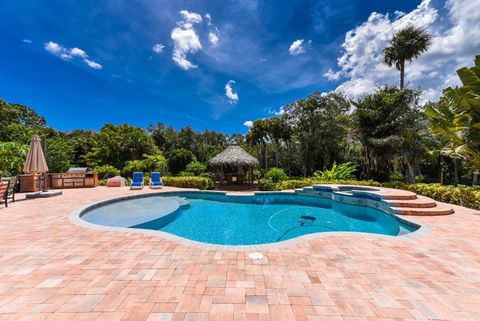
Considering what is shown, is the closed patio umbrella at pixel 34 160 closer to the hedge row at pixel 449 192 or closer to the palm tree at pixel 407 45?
the hedge row at pixel 449 192

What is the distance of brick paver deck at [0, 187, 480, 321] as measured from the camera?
2.26 metres

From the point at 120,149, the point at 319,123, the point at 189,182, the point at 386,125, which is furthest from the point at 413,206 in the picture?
the point at 120,149

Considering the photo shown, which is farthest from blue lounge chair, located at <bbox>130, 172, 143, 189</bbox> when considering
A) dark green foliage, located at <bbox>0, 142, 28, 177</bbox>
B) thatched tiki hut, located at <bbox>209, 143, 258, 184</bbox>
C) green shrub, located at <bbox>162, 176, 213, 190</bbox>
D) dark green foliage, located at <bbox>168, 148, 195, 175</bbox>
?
dark green foliage, located at <bbox>168, 148, 195, 175</bbox>

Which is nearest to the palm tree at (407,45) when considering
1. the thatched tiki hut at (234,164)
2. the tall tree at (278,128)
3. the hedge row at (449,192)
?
the tall tree at (278,128)

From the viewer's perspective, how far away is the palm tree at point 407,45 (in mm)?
18719

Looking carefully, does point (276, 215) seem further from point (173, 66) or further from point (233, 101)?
point (233, 101)

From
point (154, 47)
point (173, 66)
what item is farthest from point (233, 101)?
point (154, 47)

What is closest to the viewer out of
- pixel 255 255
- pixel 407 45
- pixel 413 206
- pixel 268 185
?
pixel 255 255

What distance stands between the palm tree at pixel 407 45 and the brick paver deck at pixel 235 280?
21049mm

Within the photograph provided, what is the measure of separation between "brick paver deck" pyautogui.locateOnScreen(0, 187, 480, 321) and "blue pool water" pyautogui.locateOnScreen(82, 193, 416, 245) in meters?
2.07

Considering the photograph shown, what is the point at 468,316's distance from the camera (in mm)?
2230

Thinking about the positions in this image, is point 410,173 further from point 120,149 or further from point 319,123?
point 120,149

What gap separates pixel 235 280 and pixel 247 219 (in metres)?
5.21

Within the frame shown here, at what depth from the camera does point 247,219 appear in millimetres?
8023
